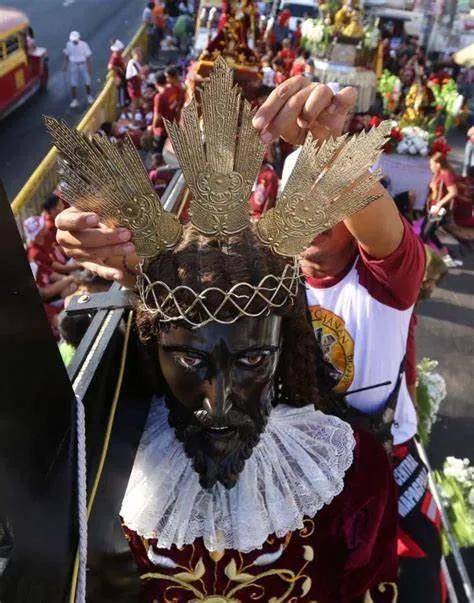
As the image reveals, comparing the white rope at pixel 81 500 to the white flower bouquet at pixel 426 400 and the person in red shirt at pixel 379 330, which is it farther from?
the white flower bouquet at pixel 426 400

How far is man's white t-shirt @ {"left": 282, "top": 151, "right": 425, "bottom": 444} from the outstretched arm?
28 centimetres

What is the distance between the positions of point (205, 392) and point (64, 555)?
440 mm

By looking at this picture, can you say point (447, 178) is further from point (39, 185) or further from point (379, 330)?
point (379, 330)

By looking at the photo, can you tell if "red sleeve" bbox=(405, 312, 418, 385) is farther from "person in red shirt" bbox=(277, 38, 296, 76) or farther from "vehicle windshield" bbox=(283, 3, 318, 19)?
"vehicle windshield" bbox=(283, 3, 318, 19)

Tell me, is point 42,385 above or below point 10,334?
below

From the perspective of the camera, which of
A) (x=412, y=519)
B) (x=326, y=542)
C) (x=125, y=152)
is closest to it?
(x=125, y=152)

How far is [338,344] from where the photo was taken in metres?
2.09

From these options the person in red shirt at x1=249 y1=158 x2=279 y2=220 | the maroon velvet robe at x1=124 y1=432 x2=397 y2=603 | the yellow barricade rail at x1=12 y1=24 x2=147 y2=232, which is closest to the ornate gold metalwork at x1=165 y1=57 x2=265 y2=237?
the maroon velvet robe at x1=124 y1=432 x2=397 y2=603

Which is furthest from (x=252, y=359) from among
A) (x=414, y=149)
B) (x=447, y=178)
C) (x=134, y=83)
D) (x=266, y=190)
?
(x=134, y=83)

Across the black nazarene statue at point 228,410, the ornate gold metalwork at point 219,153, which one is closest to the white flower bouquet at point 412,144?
the black nazarene statue at point 228,410

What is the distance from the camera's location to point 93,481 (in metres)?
1.28

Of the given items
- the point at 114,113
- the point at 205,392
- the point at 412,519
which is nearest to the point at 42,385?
the point at 205,392

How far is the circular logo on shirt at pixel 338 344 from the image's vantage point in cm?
208

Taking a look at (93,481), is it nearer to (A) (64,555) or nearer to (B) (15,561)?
(A) (64,555)
